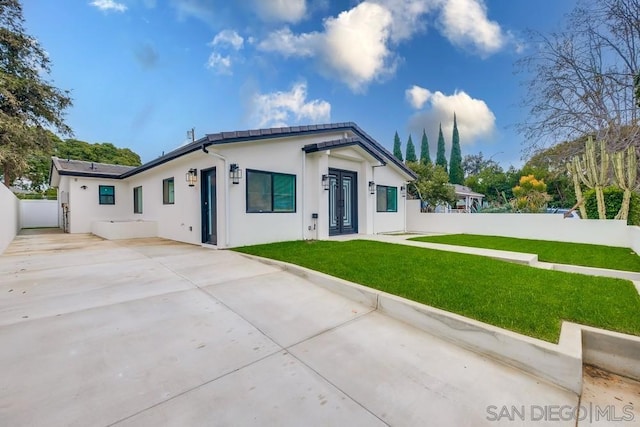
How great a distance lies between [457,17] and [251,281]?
12947 millimetres

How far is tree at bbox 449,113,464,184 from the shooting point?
3881 cm

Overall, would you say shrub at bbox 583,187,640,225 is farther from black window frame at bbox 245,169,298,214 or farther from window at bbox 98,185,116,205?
window at bbox 98,185,116,205

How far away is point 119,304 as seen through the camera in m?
3.74

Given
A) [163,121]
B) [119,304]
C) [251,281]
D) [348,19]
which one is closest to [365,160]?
[348,19]

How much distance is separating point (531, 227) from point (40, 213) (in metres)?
28.2

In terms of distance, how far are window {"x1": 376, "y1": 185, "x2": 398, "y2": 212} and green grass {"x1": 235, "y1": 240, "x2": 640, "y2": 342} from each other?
634 centimetres

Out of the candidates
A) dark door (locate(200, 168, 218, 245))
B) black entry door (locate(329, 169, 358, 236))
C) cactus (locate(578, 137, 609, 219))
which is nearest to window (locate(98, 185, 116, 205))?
dark door (locate(200, 168, 218, 245))

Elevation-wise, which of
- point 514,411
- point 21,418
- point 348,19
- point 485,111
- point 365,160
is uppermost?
point 348,19

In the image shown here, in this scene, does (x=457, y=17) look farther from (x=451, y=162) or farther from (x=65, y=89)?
(x=451, y=162)

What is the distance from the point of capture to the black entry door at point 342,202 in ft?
35.1

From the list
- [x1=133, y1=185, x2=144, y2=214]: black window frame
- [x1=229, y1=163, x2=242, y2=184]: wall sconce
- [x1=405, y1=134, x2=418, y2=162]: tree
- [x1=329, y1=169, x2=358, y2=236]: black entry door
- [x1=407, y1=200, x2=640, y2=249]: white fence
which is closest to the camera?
[x1=229, y1=163, x2=242, y2=184]: wall sconce

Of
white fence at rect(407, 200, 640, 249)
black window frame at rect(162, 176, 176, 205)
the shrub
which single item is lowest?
Result: white fence at rect(407, 200, 640, 249)

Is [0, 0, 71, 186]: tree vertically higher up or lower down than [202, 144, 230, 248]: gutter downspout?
higher up

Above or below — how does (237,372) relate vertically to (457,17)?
below
